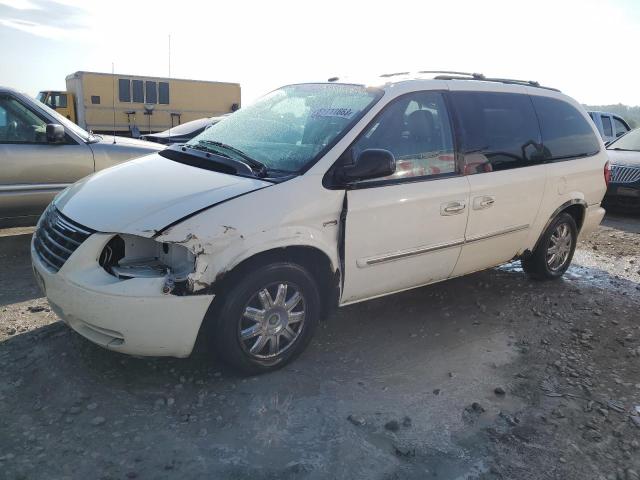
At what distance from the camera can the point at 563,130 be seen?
500 centimetres

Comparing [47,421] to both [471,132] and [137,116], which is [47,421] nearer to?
[471,132]

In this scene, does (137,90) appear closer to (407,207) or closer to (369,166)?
(407,207)

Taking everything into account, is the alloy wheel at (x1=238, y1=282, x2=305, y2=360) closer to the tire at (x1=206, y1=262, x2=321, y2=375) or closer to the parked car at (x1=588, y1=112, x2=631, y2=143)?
the tire at (x1=206, y1=262, x2=321, y2=375)

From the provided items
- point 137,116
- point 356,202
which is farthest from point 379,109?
point 137,116

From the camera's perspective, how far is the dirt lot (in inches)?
103

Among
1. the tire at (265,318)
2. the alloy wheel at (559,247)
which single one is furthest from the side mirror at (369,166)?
the alloy wheel at (559,247)

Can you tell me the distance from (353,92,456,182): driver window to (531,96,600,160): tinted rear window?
1.32 meters

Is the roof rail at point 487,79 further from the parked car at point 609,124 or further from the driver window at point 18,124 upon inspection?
the parked car at point 609,124

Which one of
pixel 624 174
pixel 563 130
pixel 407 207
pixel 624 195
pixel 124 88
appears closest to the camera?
pixel 407 207

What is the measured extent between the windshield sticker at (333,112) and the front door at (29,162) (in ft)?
10.3

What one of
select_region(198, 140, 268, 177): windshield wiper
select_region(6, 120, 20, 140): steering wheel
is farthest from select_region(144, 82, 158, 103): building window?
select_region(198, 140, 268, 177): windshield wiper

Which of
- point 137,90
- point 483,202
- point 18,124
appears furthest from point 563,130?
point 137,90

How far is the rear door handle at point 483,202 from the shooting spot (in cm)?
409

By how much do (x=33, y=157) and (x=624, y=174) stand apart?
342 inches
